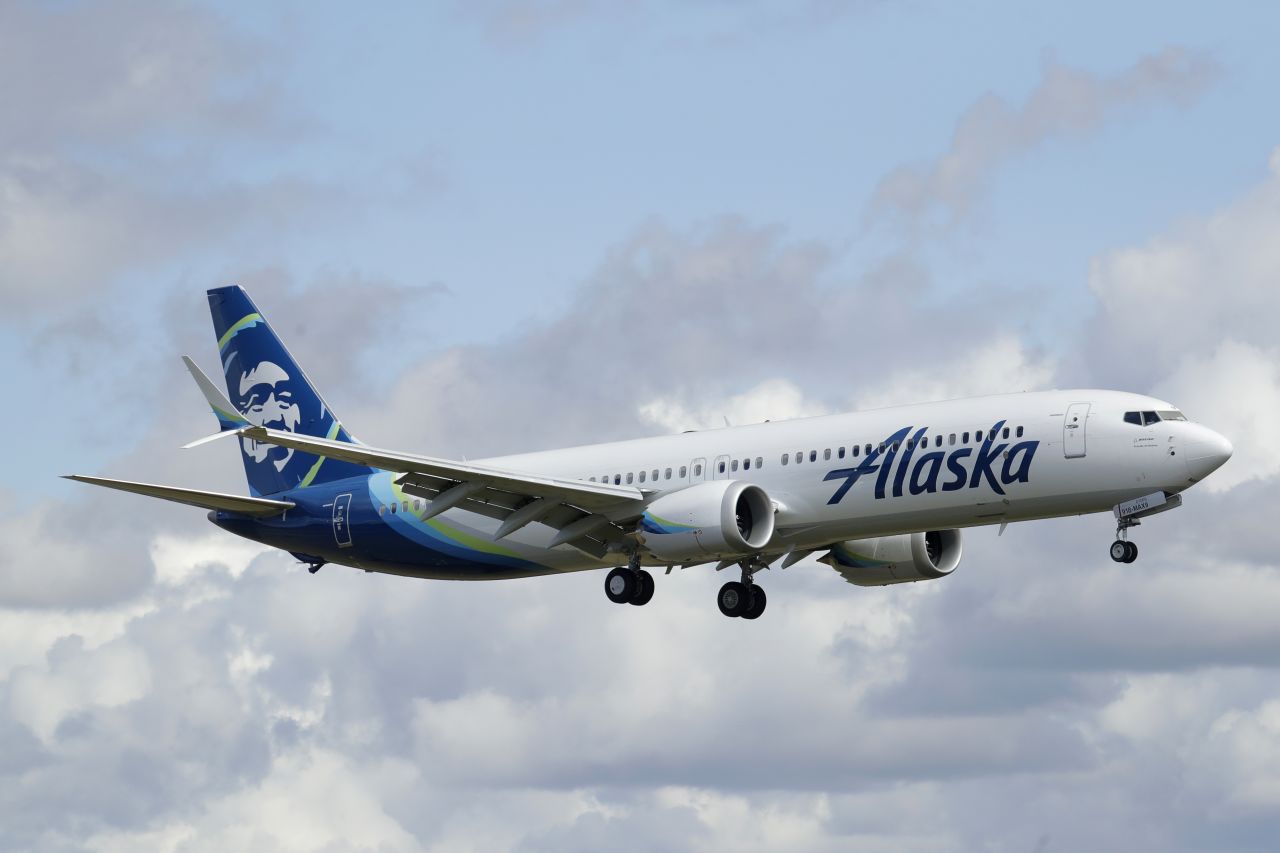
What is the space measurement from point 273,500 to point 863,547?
59.6ft

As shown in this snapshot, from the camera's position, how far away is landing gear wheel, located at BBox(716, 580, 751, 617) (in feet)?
196

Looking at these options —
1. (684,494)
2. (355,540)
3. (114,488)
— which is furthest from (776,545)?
(114,488)

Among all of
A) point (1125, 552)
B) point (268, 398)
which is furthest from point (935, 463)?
point (268, 398)

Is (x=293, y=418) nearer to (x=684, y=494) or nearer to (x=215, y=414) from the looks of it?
(x=215, y=414)

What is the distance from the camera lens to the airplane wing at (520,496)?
53156 millimetres

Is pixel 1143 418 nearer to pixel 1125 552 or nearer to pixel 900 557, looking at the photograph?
pixel 1125 552

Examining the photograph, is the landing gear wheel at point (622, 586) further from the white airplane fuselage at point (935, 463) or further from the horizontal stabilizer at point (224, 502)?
the horizontal stabilizer at point (224, 502)

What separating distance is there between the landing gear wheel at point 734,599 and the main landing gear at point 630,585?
3.39 meters

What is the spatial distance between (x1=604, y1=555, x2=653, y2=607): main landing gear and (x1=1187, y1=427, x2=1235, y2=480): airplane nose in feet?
50.5

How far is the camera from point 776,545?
182 feet

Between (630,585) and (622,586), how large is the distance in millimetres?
224

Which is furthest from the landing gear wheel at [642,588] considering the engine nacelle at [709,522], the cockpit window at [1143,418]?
the cockpit window at [1143,418]

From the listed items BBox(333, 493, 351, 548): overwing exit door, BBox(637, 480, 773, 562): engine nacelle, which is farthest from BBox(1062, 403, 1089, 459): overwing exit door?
BBox(333, 493, 351, 548): overwing exit door

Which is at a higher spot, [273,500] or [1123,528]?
[273,500]
